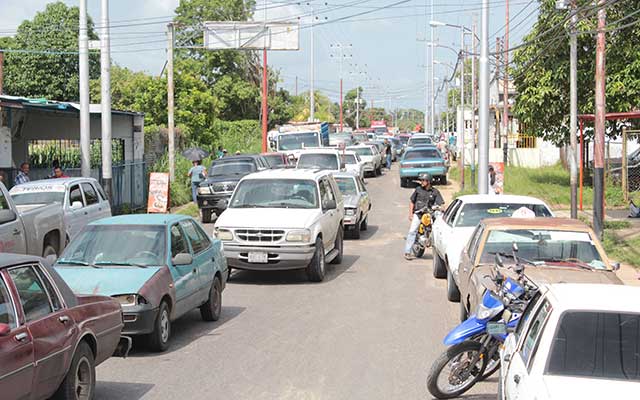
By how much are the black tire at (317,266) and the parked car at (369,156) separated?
30120 millimetres

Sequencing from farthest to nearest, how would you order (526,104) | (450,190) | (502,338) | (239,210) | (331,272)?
(450,190) → (526,104) → (331,272) → (239,210) → (502,338)

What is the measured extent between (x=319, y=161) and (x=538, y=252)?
21.4 metres

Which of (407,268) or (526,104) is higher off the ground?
(526,104)

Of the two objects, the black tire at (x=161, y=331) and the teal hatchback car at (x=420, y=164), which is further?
the teal hatchback car at (x=420, y=164)

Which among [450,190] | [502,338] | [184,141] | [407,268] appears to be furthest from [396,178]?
[502,338]

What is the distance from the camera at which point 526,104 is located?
35.8 meters

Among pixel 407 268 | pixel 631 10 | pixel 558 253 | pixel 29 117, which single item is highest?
pixel 631 10

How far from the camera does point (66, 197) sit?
17938 millimetres

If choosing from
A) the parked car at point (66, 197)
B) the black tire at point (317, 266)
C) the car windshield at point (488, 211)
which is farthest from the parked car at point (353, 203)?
the car windshield at point (488, 211)

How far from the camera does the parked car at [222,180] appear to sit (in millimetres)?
26391

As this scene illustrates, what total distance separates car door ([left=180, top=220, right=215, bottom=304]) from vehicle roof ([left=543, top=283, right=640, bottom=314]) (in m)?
6.34

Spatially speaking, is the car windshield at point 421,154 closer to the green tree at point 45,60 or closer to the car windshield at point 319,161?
the car windshield at point 319,161

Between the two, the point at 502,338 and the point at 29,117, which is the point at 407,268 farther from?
the point at 29,117

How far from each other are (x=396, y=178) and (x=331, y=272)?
30820mm
